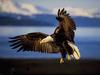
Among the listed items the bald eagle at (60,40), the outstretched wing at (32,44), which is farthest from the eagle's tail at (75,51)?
the outstretched wing at (32,44)

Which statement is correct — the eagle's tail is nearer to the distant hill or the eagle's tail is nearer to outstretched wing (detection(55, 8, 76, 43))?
outstretched wing (detection(55, 8, 76, 43))

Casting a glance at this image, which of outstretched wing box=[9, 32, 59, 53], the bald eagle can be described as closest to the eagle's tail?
the bald eagle

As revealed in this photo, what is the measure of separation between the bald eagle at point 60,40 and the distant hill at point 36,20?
0.17 feet

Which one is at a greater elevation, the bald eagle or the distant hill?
the distant hill

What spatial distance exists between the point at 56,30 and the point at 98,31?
0.32m

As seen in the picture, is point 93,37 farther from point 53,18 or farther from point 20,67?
point 20,67

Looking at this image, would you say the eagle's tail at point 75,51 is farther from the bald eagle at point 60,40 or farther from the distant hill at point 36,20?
the distant hill at point 36,20

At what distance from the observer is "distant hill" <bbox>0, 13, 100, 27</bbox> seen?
2156 mm

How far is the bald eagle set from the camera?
215cm

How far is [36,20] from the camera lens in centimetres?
219

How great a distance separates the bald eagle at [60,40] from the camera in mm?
2146

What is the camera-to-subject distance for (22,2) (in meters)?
2.19

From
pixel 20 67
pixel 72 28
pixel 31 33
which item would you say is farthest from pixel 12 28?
pixel 72 28

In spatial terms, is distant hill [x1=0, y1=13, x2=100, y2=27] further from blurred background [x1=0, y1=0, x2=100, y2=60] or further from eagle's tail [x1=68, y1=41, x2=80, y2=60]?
eagle's tail [x1=68, y1=41, x2=80, y2=60]
